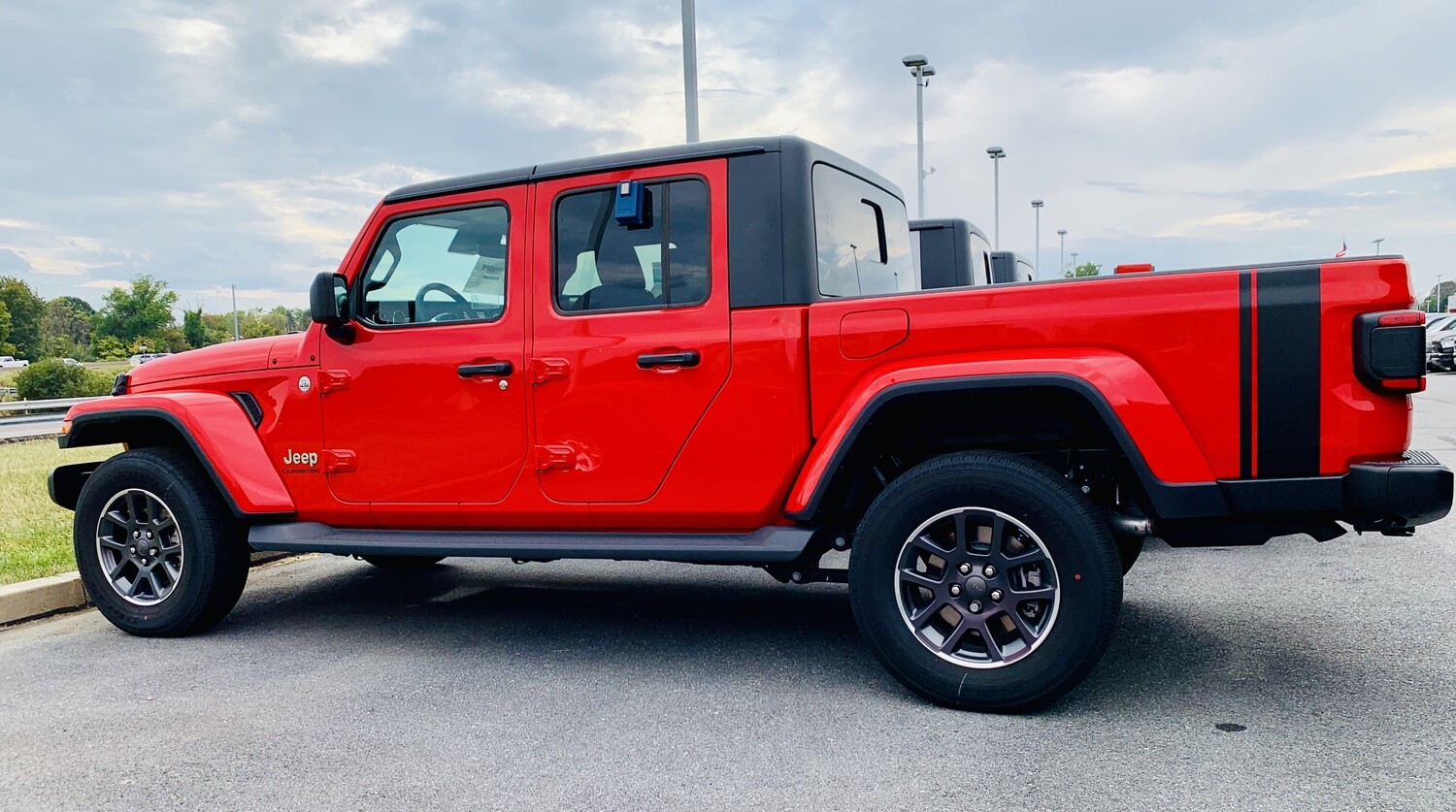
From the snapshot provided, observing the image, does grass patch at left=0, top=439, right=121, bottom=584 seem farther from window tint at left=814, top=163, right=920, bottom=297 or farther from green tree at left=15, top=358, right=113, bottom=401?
green tree at left=15, top=358, right=113, bottom=401

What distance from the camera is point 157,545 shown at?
5.00m

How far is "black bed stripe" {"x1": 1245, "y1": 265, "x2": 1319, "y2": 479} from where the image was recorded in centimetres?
325

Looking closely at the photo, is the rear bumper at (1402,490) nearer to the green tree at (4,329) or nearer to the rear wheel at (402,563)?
the rear wheel at (402,563)

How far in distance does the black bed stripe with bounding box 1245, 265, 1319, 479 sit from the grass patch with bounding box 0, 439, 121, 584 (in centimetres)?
605

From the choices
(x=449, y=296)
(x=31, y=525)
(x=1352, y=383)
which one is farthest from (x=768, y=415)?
(x=31, y=525)

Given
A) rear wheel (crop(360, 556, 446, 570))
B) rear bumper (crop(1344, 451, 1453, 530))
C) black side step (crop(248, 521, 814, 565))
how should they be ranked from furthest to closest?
rear wheel (crop(360, 556, 446, 570)), black side step (crop(248, 521, 814, 565)), rear bumper (crop(1344, 451, 1453, 530))

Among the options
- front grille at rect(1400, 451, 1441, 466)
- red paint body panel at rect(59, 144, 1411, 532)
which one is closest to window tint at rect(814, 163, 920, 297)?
red paint body panel at rect(59, 144, 1411, 532)

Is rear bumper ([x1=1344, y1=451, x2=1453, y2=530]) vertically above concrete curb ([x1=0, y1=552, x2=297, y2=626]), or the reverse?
rear bumper ([x1=1344, y1=451, x2=1453, y2=530])

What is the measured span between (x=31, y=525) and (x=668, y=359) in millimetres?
5991

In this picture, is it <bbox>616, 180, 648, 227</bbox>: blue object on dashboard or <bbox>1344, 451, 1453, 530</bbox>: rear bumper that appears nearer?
<bbox>1344, 451, 1453, 530</bbox>: rear bumper

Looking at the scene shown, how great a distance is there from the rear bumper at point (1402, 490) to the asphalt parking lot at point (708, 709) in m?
0.69

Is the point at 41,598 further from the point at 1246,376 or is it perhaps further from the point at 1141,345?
the point at 1246,376

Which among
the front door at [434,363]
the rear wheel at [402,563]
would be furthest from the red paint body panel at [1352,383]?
the rear wheel at [402,563]

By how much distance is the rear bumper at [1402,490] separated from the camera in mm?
3160
